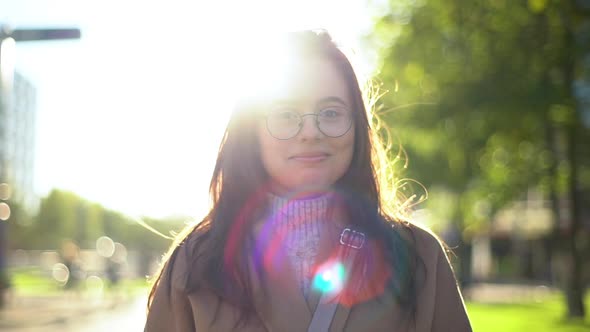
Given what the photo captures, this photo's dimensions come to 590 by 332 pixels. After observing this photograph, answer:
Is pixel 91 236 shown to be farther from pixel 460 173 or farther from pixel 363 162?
pixel 363 162

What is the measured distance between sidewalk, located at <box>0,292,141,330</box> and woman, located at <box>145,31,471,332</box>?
44.0 feet

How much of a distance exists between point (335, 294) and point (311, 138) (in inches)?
17.3

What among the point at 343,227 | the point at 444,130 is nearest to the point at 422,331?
the point at 343,227

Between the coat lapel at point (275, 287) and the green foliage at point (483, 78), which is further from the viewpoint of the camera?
the green foliage at point (483, 78)

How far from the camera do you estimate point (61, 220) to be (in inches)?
3258

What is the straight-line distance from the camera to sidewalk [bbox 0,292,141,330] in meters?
15.9

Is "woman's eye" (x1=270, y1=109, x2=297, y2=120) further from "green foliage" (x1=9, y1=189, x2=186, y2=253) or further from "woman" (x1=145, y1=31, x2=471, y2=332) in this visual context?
"green foliage" (x1=9, y1=189, x2=186, y2=253)

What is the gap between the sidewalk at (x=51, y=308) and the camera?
1595 centimetres

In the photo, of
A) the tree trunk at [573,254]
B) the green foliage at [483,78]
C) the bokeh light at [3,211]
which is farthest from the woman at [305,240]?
the bokeh light at [3,211]

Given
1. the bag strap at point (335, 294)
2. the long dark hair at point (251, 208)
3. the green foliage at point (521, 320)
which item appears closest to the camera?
the bag strap at point (335, 294)

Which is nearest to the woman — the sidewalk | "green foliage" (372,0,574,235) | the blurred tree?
"green foliage" (372,0,574,235)

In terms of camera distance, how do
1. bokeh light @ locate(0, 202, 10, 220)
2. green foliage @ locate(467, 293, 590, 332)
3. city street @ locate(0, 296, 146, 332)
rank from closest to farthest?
green foliage @ locate(467, 293, 590, 332) → city street @ locate(0, 296, 146, 332) → bokeh light @ locate(0, 202, 10, 220)

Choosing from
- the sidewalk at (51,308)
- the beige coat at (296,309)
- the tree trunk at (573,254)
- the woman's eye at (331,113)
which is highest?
the woman's eye at (331,113)

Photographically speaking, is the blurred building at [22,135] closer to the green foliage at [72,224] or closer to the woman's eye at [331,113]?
the green foliage at [72,224]
